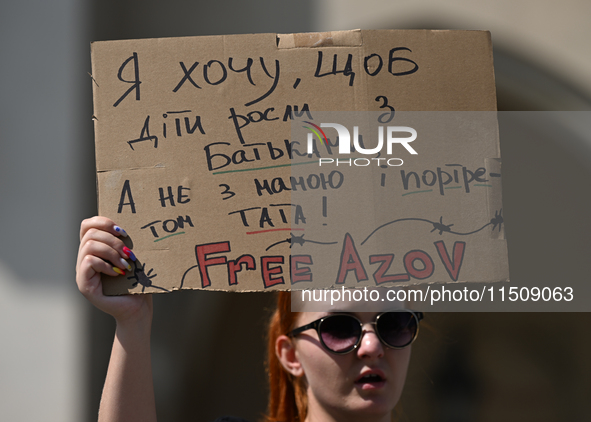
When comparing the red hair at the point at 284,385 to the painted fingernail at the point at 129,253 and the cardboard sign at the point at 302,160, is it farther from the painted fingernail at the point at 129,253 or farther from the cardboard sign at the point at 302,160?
the painted fingernail at the point at 129,253

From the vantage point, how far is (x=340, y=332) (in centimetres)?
141

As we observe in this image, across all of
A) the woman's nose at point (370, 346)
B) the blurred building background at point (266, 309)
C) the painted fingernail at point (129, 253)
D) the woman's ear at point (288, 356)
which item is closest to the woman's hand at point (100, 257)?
the painted fingernail at point (129, 253)

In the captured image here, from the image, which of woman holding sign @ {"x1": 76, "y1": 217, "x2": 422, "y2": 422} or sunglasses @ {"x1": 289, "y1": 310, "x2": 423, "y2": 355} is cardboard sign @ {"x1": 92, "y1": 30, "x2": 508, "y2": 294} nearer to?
woman holding sign @ {"x1": 76, "y1": 217, "x2": 422, "y2": 422}

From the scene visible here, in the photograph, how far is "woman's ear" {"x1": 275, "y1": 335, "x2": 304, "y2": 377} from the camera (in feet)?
5.02

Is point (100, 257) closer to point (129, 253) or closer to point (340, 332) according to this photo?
point (129, 253)

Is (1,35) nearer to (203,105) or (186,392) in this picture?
(203,105)

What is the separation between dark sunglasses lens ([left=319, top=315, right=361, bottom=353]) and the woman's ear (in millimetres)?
173

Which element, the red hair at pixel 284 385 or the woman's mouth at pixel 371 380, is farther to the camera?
the red hair at pixel 284 385

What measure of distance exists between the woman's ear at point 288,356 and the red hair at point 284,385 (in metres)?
0.03

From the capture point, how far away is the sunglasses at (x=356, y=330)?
139 centimetres

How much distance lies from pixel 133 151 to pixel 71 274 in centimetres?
164

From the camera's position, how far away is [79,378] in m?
2.49

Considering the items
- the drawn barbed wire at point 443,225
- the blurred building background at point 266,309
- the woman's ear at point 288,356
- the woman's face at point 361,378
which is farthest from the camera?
the blurred building background at point 266,309

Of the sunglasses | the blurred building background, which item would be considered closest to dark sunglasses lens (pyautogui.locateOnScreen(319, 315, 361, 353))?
the sunglasses
